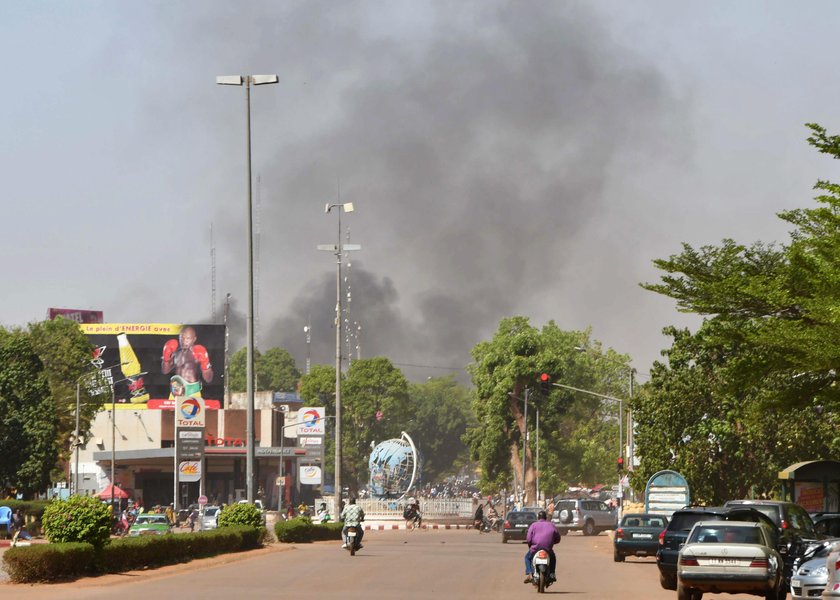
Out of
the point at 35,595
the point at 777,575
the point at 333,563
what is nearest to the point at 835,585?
the point at 777,575

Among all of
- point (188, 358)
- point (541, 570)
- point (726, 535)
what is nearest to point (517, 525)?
A: point (541, 570)

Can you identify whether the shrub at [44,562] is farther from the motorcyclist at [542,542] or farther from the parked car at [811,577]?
the parked car at [811,577]

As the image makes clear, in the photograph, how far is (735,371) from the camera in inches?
1273

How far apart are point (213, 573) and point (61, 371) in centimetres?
6452

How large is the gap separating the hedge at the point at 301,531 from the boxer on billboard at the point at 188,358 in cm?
7906

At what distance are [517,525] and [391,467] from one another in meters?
45.9

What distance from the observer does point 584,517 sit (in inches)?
2872

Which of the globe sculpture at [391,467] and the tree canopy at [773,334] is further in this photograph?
the globe sculpture at [391,467]

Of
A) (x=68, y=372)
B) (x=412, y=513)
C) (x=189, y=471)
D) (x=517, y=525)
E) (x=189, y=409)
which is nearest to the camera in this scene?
(x=517, y=525)

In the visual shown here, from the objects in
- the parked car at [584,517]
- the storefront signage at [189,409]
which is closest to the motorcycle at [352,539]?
the parked car at [584,517]

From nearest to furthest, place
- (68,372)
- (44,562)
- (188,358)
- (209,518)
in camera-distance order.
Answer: (44,562), (209,518), (68,372), (188,358)

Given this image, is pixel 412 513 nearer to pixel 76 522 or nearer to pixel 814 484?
pixel 814 484

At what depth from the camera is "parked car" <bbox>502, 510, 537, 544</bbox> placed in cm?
5912

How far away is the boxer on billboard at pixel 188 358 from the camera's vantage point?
13050 centimetres
